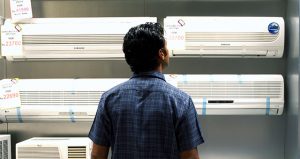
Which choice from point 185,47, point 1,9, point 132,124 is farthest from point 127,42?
point 1,9

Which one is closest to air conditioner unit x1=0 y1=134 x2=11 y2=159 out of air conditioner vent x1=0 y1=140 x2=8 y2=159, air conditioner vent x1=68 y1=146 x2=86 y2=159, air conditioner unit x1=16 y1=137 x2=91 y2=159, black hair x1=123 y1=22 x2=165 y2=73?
air conditioner vent x1=0 y1=140 x2=8 y2=159

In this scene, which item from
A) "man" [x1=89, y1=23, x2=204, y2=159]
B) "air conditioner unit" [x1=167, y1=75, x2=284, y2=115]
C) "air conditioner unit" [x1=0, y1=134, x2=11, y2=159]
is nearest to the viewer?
"man" [x1=89, y1=23, x2=204, y2=159]

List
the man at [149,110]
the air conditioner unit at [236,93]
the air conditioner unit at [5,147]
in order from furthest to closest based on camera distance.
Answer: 1. the air conditioner unit at [5,147]
2. the air conditioner unit at [236,93]
3. the man at [149,110]

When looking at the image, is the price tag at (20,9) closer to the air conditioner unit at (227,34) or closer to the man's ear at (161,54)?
the air conditioner unit at (227,34)

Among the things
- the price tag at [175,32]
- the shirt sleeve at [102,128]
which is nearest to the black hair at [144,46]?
the shirt sleeve at [102,128]

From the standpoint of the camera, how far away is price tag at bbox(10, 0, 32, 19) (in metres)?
2.50

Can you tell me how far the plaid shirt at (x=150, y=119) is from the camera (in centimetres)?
144

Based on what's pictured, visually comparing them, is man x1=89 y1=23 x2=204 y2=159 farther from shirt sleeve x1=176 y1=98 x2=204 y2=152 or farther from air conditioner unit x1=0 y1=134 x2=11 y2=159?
air conditioner unit x1=0 y1=134 x2=11 y2=159

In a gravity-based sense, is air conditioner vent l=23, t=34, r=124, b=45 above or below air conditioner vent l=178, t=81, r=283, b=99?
above

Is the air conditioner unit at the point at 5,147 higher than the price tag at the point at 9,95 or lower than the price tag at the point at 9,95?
lower

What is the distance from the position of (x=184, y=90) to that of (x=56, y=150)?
0.96 meters

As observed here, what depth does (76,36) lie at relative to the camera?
2514 millimetres

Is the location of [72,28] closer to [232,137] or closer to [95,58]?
[95,58]

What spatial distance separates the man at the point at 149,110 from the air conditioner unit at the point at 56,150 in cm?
106
